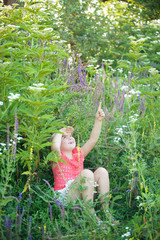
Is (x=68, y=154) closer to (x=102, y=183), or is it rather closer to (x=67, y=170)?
(x=67, y=170)

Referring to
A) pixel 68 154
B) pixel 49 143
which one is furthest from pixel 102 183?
pixel 49 143

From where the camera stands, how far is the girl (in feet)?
9.41

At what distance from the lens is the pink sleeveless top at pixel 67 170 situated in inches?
119

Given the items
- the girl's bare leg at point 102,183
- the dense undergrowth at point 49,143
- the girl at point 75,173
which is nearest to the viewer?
the dense undergrowth at point 49,143

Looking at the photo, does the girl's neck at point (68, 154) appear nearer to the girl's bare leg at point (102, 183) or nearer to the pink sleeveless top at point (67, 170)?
the pink sleeveless top at point (67, 170)

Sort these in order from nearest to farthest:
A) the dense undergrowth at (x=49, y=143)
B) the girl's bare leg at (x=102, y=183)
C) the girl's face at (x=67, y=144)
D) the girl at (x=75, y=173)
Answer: the dense undergrowth at (x=49, y=143) → the girl at (x=75, y=173) → the girl's bare leg at (x=102, y=183) → the girl's face at (x=67, y=144)

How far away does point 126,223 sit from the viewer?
288 centimetres

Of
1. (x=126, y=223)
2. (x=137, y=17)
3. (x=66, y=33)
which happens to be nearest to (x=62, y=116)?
(x=126, y=223)

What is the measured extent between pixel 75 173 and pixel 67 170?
0.10 meters

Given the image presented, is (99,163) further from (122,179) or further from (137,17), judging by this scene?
(137,17)

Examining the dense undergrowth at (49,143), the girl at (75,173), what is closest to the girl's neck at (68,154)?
the girl at (75,173)

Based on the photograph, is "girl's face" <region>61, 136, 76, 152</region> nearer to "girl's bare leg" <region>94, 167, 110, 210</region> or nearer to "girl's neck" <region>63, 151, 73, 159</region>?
"girl's neck" <region>63, 151, 73, 159</region>

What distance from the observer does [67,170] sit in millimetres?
3100

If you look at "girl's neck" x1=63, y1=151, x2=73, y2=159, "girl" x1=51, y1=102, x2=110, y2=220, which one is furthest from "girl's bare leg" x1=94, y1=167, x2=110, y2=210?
"girl's neck" x1=63, y1=151, x2=73, y2=159
